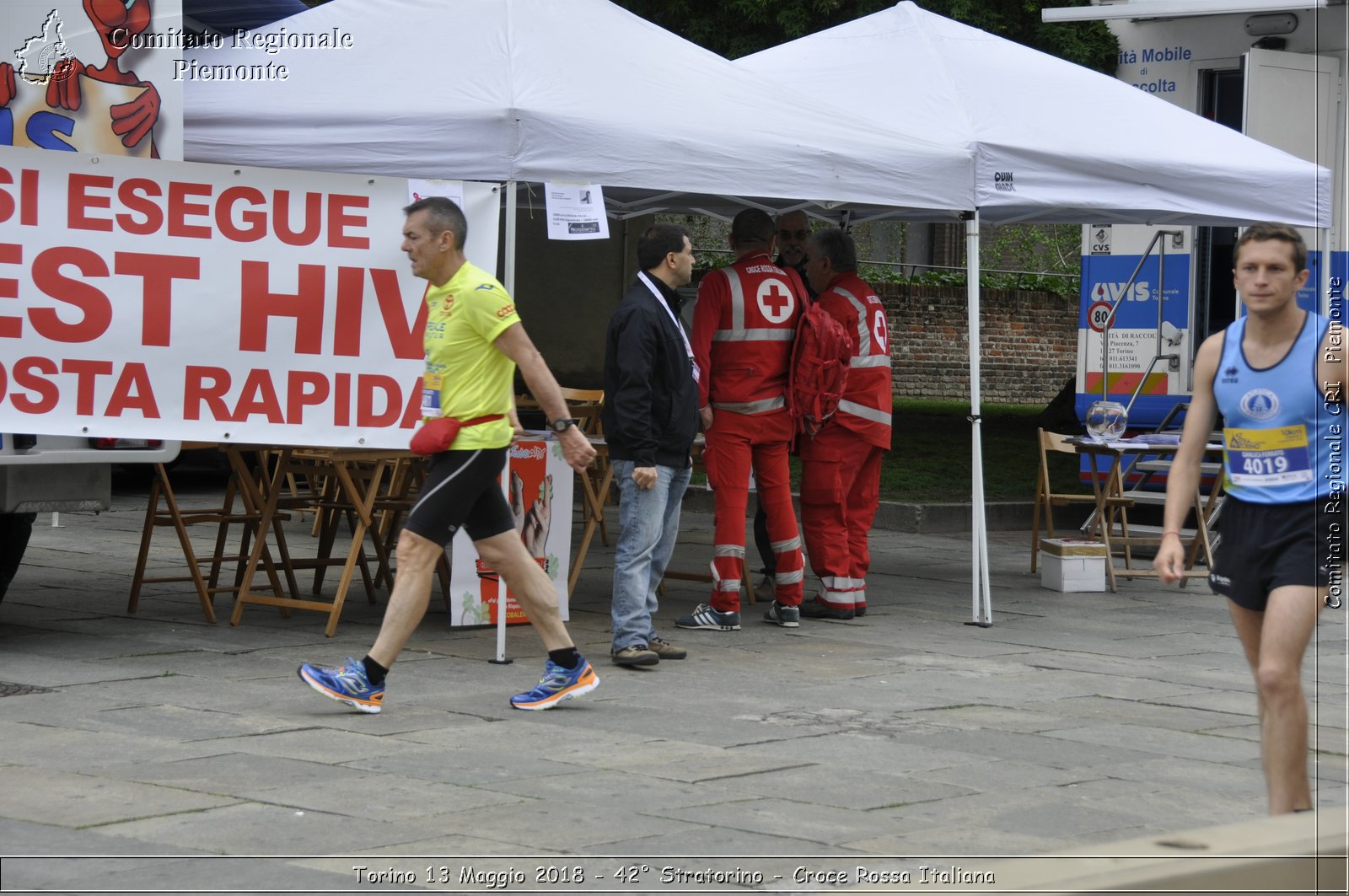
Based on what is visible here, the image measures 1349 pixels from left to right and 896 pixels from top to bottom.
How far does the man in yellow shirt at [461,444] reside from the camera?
6590 millimetres

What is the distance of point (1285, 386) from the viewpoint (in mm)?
4902

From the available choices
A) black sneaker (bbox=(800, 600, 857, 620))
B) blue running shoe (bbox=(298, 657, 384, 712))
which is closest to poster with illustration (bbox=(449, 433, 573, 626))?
black sneaker (bbox=(800, 600, 857, 620))

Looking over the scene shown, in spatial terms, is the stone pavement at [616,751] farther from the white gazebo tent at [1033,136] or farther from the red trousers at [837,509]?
the white gazebo tent at [1033,136]

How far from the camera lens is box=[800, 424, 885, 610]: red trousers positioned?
9414 mm

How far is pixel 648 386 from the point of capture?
7789 mm

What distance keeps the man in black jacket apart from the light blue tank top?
10.7ft

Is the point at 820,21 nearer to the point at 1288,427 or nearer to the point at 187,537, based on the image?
the point at 187,537

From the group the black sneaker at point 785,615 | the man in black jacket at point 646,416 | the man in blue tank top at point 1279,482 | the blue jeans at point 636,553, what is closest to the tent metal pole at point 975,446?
the black sneaker at point 785,615

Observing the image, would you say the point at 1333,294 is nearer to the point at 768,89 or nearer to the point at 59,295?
the point at 768,89

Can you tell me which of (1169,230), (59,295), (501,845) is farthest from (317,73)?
(1169,230)

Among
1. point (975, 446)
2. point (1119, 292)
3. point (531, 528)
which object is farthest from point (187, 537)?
point (1119, 292)

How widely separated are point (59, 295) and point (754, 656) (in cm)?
356

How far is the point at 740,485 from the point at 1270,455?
412cm

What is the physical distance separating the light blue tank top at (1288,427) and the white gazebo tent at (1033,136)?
13.3ft
